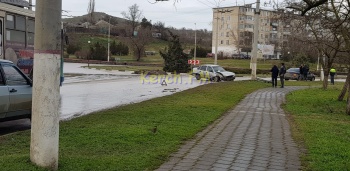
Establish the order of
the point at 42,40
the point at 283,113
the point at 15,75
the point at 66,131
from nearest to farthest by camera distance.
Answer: the point at 42,40 → the point at 66,131 → the point at 15,75 → the point at 283,113

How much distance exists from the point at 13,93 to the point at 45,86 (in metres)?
4.71

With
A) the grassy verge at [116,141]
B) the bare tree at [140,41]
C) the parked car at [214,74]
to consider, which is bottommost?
the grassy verge at [116,141]

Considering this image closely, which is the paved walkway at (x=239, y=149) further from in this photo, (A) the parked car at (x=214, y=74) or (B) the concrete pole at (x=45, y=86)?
(A) the parked car at (x=214, y=74)

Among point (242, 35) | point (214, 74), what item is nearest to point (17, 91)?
point (214, 74)

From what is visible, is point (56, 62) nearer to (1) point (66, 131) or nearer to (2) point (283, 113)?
(1) point (66, 131)

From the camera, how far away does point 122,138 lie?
24.2 feet

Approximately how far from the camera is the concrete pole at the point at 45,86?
4969 millimetres

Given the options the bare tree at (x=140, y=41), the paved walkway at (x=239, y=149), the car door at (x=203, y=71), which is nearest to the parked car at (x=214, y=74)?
the car door at (x=203, y=71)

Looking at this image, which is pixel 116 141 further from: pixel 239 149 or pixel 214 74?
pixel 214 74

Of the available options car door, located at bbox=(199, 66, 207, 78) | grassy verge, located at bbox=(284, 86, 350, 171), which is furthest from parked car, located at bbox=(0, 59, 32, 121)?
car door, located at bbox=(199, 66, 207, 78)

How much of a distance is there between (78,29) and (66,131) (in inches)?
4335

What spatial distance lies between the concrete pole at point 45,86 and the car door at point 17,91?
453 centimetres

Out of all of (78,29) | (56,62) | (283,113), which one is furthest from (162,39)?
(56,62)

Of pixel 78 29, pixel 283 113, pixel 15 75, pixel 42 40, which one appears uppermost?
pixel 78 29
